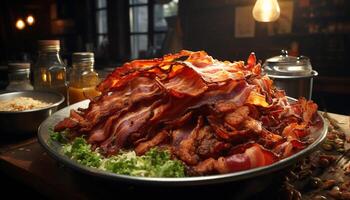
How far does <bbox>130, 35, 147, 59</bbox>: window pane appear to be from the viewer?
11.2m

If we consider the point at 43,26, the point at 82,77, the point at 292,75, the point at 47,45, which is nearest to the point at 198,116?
the point at 82,77

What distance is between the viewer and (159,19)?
34.6ft

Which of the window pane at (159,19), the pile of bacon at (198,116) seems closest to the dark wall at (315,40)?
the window pane at (159,19)

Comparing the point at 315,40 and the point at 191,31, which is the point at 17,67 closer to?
the point at 315,40

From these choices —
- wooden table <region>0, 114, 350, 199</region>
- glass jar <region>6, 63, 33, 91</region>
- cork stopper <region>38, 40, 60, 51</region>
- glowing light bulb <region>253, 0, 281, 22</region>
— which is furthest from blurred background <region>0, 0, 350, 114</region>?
glowing light bulb <region>253, 0, 281, 22</region>

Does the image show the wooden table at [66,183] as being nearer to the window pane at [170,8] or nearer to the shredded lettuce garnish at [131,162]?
the shredded lettuce garnish at [131,162]

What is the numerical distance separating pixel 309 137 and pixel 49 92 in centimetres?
191

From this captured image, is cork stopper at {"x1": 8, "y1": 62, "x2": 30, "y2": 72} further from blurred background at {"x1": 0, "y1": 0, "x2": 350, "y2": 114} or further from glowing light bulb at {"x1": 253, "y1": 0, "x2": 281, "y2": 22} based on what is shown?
glowing light bulb at {"x1": 253, "y1": 0, "x2": 281, "y2": 22}

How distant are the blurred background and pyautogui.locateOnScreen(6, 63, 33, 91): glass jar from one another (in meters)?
0.77

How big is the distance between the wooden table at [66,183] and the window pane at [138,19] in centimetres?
940

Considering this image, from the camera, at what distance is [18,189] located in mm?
1975

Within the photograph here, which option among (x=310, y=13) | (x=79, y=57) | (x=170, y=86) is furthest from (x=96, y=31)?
(x=170, y=86)

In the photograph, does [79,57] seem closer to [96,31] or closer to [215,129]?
[215,129]

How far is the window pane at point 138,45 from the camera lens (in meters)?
11.2
